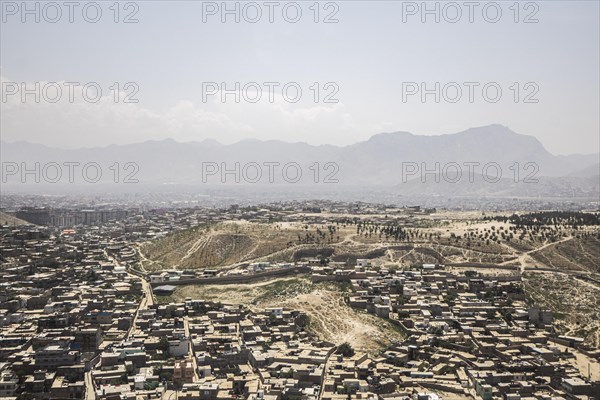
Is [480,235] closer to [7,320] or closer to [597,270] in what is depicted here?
[597,270]

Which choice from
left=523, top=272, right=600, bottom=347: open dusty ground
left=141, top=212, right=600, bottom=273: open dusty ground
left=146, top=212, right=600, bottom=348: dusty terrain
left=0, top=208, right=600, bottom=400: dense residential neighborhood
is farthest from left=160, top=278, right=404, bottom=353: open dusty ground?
left=523, top=272, right=600, bottom=347: open dusty ground

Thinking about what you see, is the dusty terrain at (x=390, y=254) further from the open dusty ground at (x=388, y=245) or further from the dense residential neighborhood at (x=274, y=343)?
the dense residential neighborhood at (x=274, y=343)

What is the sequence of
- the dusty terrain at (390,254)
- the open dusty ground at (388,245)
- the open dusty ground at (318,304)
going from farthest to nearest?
the open dusty ground at (388,245) → the dusty terrain at (390,254) → the open dusty ground at (318,304)

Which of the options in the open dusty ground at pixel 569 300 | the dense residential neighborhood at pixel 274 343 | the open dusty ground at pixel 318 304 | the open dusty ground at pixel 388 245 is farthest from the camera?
the open dusty ground at pixel 388 245

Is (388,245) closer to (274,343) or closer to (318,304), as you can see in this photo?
(318,304)

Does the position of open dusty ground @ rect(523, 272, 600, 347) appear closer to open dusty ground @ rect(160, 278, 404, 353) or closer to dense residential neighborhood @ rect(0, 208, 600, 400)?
dense residential neighborhood @ rect(0, 208, 600, 400)

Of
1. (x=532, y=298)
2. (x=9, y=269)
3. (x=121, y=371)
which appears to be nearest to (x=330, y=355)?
(x=121, y=371)

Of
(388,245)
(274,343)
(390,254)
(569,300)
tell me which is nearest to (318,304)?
(274,343)

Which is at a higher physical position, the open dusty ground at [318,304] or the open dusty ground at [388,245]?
the open dusty ground at [388,245]

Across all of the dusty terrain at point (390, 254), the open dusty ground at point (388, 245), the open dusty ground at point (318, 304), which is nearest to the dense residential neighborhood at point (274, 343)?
the open dusty ground at point (318, 304)
